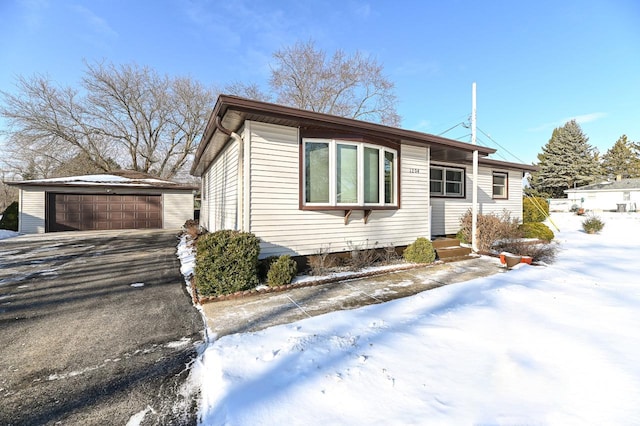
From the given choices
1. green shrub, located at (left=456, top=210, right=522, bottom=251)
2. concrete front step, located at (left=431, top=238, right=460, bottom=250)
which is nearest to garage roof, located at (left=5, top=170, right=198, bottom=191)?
concrete front step, located at (left=431, top=238, right=460, bottom=250)

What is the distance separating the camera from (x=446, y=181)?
357 inches

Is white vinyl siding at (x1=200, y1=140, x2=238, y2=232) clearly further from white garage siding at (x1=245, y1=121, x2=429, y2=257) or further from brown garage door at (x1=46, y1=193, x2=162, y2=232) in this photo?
brown garage door at (x1=46, y1=193, x2=162, y2=232)

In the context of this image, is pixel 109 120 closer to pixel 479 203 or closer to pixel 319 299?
A: pixel 319 299

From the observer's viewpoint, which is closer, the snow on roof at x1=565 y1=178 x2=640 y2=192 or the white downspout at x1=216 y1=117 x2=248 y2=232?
the white downspout at x1=216 y1=117 x2=248 y2=232

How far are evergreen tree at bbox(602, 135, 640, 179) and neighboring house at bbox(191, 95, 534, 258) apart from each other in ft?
162

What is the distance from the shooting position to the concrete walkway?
335 cm

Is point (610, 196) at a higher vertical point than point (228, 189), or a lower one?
higher

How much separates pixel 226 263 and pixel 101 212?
14.0m

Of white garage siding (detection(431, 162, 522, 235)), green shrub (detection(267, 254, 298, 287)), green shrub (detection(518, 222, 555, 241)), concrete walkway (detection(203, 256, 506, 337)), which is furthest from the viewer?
green shrub (detection(518, 222, 555, 241))

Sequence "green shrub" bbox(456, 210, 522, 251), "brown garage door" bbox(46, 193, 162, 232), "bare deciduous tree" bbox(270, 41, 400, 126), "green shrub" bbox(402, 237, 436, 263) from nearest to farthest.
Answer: "green shrub" bbox(402, 237, 436, 263)
"green shrub" bbox(456, 210, 522, 251)
"brown garage door" bbox(46, 193, 162, 232)
"bare deciduous tree" bbox(270, 41, 400, 126)

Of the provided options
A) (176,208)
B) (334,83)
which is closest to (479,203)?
(334,83)

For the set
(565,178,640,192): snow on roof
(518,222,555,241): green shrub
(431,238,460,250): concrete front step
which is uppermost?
(565,178,640,192): snow on roof

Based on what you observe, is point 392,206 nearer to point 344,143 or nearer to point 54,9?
point 344,143

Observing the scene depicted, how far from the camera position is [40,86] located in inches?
768
